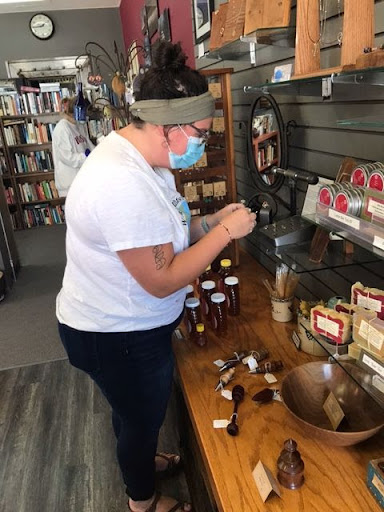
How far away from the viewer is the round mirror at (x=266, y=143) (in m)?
1.64

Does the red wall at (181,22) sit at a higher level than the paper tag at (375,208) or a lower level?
higher

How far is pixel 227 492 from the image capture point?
98 cm

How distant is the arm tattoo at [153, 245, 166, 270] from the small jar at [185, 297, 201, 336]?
60 cm

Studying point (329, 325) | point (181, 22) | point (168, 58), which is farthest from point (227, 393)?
point (181, 22)

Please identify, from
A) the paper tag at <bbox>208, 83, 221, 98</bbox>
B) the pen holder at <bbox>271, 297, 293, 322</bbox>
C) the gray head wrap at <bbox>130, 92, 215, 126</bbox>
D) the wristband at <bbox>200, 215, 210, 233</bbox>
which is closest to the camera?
the gray head wrap at <bbox>130, 92, 215, 126</bbox>

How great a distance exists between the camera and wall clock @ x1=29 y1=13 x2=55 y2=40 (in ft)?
19.5

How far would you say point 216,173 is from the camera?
2131 mm

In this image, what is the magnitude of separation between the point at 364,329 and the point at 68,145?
3.83 meters

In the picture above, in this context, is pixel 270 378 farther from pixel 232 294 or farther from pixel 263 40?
pixel 263 40

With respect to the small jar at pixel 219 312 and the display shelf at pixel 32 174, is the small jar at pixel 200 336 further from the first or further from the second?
the display shelf at pixel 32 174

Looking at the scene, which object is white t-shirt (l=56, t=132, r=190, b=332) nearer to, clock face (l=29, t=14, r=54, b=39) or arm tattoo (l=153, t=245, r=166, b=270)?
arm tattoo (l=153, t=245, r=166, b=270)

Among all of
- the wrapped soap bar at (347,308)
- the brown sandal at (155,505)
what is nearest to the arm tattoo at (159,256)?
the wrapped soap bar at (347,308)

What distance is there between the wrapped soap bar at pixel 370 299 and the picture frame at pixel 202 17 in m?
1.81

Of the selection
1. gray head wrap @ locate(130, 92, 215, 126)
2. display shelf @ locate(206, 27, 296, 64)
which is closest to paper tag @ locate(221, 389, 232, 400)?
gray head wrap @ locate(130, 92, 215, 126)
